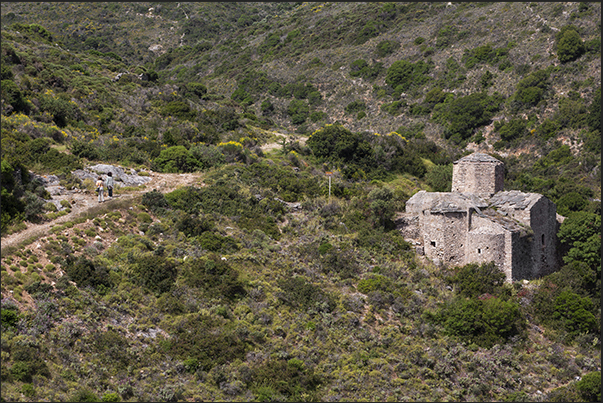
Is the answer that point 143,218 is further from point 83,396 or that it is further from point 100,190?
point 83,396

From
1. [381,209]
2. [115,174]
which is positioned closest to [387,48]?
[381,209]

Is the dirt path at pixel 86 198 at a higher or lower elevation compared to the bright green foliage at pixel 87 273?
higher

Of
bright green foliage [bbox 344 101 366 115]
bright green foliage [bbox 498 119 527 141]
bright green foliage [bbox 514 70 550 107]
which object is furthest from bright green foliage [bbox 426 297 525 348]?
bright green foliage [bbox 344 101 366 115]

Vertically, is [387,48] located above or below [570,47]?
above

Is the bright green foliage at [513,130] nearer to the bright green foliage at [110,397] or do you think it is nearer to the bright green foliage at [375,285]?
the bright green foliage at [375,285]

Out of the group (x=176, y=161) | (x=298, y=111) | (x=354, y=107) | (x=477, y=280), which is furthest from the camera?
(x=298, y=111)

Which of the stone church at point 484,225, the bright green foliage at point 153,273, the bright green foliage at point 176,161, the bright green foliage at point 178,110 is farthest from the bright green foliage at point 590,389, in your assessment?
the bright green foliage at point 178,110

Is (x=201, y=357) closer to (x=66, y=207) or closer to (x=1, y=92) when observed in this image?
(x=66, y=207)
